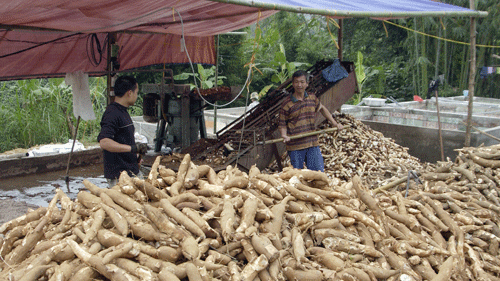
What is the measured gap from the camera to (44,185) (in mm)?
6723

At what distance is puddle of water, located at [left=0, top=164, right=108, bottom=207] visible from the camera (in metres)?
6.05

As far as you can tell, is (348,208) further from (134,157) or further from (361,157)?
(361,157)

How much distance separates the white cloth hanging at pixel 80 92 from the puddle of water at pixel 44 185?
3.69 feet

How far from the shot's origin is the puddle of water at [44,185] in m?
6.05

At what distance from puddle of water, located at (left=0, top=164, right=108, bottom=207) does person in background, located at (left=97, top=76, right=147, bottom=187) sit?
7.02 feet

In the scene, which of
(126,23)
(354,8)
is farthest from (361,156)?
(126,23)

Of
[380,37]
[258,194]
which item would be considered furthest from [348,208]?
[380,37]

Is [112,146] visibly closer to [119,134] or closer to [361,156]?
[119,134]

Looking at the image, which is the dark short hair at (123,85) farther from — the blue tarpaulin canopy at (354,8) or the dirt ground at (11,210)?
the dirt ground at (11,210)

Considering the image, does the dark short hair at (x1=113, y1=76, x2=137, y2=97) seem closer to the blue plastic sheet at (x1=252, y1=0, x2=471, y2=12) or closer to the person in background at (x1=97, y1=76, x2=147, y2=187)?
the person in background at (x1=97, y1=76, x2=147, y2=187)

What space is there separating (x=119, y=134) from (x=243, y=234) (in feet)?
6.96

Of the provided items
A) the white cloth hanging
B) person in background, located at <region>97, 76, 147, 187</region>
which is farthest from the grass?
person in background, located at <region>97, 76, 147, 187</region>

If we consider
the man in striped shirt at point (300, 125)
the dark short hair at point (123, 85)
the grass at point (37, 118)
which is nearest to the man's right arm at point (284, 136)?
the man in striped shirt at point (300, 125)

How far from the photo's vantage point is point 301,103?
5.79 metres
